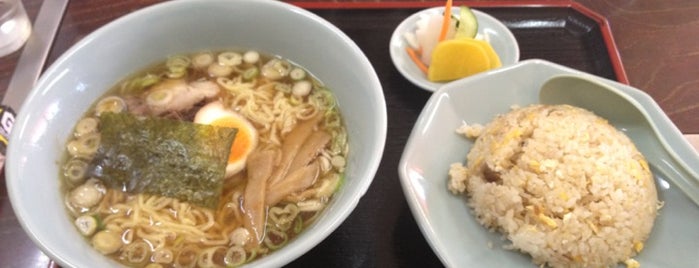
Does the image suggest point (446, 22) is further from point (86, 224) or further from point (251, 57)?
point (86, 224)

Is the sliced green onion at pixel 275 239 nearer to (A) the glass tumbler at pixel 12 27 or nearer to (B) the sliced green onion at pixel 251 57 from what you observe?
(B) the sliced green onion at pixel 251 57

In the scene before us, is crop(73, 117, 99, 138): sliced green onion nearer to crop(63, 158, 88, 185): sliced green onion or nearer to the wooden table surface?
crop(63, 158, 88, 185): sliced green onion

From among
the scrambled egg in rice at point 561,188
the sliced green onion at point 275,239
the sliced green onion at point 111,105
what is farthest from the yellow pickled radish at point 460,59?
the sliced green onion at point 111,105

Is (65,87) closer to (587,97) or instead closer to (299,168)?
(299,168)

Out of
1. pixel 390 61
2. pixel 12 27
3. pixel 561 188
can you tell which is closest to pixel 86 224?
pixel 12 27

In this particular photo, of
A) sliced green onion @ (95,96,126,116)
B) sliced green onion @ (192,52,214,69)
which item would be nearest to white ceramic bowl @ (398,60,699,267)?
sliced green onion @ (192,52,214,69)
